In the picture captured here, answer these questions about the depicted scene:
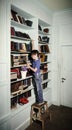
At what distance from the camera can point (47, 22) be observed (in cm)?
438

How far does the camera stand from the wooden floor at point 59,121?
339 cm

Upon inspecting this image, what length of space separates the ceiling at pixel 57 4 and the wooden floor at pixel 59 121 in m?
3.05

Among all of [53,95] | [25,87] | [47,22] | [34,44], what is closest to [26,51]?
[34,44]

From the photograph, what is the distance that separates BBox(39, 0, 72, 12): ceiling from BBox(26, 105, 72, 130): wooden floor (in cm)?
305

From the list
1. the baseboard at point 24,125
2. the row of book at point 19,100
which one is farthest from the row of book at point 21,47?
the baseboard at point 24,125

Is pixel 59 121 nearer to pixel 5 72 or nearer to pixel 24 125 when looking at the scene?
pixel 24 125

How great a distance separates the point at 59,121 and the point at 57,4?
310 cm

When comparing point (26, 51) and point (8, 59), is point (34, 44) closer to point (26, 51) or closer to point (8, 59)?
point (26, 51)

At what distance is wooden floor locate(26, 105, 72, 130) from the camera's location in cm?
339

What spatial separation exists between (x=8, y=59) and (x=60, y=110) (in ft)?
8.59

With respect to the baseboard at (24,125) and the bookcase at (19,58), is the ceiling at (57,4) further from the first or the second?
the baseboard at (24,125)

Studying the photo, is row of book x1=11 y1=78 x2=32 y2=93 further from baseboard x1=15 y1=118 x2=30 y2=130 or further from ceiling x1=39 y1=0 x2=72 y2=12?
ceiling x1=39 y1=0 x2=72 y2=12

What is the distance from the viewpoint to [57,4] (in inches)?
154

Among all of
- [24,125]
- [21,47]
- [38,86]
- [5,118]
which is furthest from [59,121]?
[21,47]
